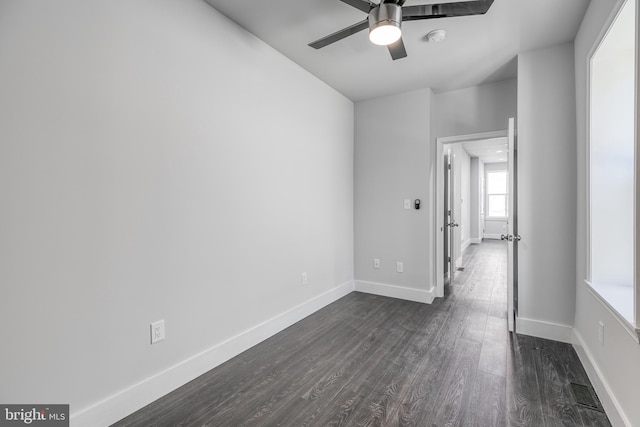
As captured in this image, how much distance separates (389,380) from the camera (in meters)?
2.04

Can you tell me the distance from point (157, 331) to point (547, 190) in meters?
3.33

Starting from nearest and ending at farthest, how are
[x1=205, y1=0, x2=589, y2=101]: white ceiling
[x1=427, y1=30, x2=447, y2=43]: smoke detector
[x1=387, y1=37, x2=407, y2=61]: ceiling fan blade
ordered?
[x1=387, y1=37, x2=407, y2=61]: ceiling fan blade → [x1=205, y1=0, x2=589, y2=101]: white ceiling → [x1=427, y1=30, x2=447, y2=43]: smoke detector

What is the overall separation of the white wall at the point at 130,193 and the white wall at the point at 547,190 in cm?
230

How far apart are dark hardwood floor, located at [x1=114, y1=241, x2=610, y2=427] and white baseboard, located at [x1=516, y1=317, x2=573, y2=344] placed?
0.36ft

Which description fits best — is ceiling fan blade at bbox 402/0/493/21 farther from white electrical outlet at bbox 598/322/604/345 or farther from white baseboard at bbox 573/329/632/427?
white baseboard at bbox 573/329/632/427

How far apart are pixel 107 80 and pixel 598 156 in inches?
126

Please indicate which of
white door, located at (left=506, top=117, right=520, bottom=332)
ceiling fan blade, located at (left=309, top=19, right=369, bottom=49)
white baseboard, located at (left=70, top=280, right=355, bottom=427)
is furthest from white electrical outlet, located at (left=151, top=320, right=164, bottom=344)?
white door, located at (left=506, top=117, right=520, bottom=332)

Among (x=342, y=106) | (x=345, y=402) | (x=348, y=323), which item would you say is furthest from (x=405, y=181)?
(x=345, y=402)

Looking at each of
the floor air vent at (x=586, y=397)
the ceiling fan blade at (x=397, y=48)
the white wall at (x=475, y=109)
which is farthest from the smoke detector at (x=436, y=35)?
the floor air vent at (x=586, y=397)

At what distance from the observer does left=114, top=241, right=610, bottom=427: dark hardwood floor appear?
1676 mm

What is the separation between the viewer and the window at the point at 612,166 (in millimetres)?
1913

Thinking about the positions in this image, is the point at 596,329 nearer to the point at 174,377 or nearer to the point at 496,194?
the point at 174,377

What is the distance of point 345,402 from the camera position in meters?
1.81

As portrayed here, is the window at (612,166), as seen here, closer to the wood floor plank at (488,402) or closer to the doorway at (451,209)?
the doorway at (451,209)
